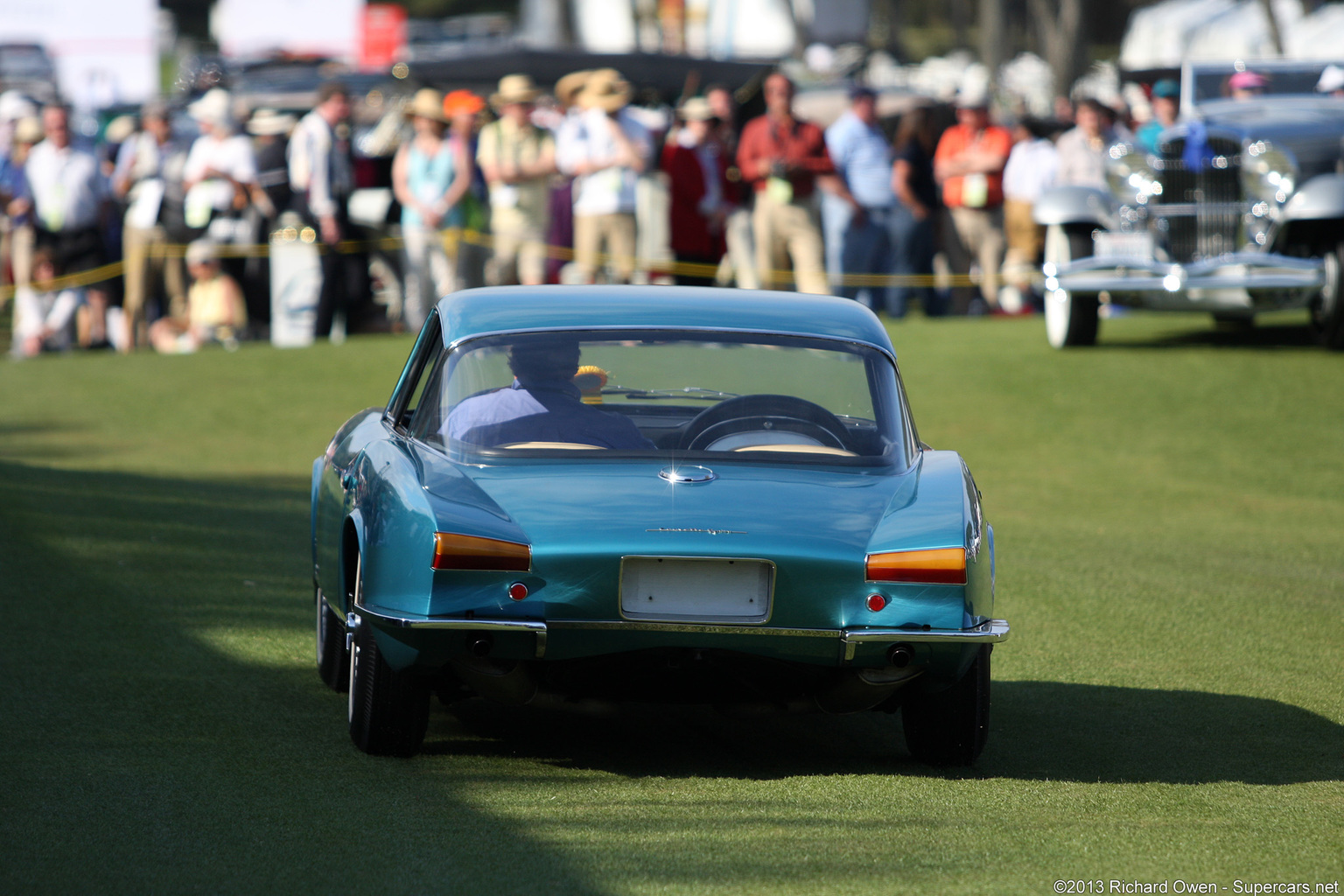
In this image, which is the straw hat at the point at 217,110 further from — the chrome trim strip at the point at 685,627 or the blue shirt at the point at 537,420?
the chrome trim strip at the point at 685,627

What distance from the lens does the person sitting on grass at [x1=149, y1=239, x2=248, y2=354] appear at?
55.9 ft

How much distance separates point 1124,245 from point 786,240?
11.6ft

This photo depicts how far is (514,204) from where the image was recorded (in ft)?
55.3

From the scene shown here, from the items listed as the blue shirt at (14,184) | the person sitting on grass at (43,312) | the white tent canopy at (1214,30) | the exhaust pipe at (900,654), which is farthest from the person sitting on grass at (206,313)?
the white tent canopy at (1214,30)


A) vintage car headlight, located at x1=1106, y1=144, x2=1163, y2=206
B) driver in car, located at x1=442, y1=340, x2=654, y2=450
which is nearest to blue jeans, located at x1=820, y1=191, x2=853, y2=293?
vintage car headlight, located at x1=1106, y1=144, x2=1163, y2=206

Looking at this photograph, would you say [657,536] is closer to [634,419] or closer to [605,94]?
[634,419]

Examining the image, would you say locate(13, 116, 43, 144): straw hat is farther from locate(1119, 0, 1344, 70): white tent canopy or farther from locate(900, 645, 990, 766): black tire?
locate(1119, 0, 1344, 70): white tent canopy

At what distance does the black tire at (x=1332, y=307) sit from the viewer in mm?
14422

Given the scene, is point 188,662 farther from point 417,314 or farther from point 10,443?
point 417,314

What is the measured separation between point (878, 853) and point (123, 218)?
15.9 metres

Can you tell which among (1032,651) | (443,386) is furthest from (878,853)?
(1032,651)

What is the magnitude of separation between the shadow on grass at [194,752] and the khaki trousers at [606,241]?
8868mm

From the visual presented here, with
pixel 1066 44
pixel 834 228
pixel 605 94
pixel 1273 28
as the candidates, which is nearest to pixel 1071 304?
pixel 834 228

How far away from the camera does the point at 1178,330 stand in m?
17.0
